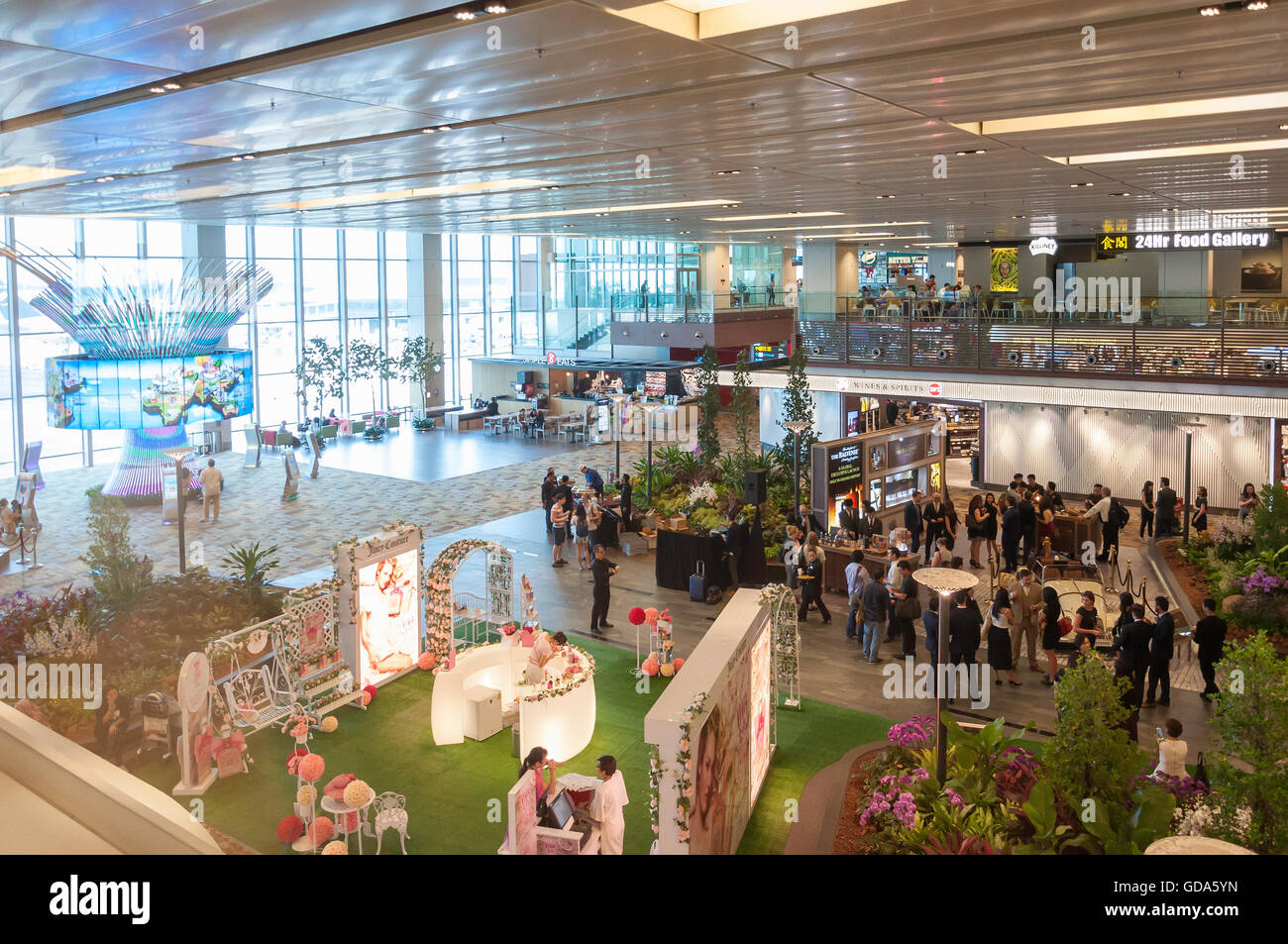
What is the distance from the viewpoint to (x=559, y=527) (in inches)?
672

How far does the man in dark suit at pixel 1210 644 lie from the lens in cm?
1041

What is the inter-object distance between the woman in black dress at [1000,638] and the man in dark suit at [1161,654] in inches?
52.6

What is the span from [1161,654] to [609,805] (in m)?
6.02

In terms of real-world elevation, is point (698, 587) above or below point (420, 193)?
below

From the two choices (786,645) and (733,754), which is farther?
(786,645)

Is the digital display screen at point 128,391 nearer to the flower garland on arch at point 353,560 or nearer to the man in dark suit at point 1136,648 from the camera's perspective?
the flower garland on arch at point 353,560

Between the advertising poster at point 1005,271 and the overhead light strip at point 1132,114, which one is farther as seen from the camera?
the advertising poster at point 1005,271

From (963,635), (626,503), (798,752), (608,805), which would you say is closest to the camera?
(608,805)

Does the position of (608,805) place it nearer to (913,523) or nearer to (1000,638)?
(1000,638)

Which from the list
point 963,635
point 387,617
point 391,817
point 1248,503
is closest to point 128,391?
point 387,617

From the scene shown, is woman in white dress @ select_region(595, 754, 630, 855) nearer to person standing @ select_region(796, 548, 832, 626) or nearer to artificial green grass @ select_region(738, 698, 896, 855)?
artificial green grass @ select_region(738, 698, 896, 855)

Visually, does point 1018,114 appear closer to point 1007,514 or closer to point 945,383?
point 1007,514
